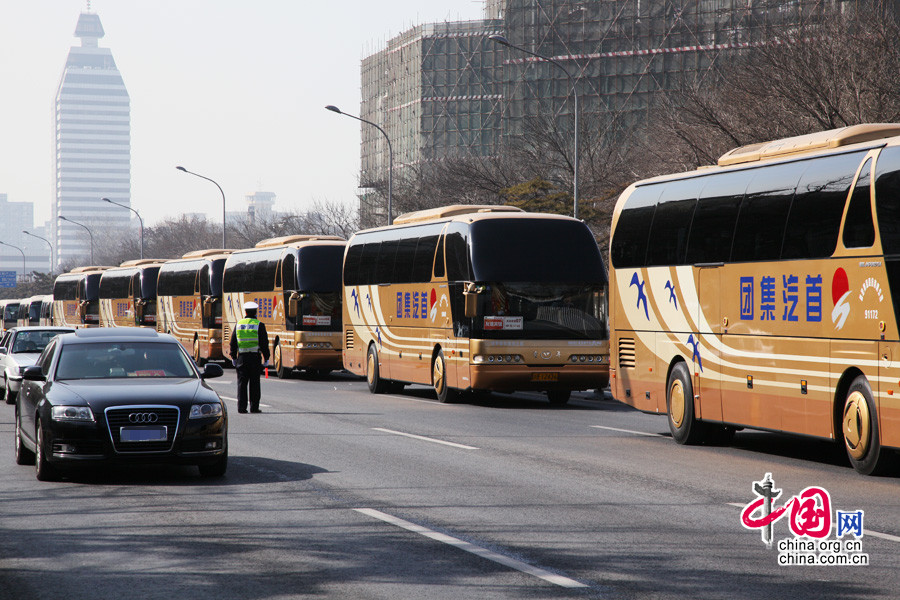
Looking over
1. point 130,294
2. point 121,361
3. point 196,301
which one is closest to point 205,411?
point 121,361

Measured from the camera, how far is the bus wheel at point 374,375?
91.0ft

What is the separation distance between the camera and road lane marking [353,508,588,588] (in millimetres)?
7301

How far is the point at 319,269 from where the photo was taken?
1299 inches

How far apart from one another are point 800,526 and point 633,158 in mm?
43727

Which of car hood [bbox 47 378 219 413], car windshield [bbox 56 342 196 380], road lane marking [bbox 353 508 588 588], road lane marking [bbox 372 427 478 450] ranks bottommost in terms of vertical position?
road lane marking [bbox 372 427 478 450]

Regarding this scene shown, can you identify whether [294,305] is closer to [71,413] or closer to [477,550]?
[71,413]

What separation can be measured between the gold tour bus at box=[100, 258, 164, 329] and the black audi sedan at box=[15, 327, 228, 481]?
38.5m

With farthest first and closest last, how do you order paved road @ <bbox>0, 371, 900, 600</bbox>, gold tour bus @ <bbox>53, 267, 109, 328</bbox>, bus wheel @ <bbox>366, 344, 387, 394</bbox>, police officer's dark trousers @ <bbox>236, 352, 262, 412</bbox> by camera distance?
gold tour bus @ <bbox>53, 267, 109, 328</bbox>
bus wheel @ <bbox>366, 344, 387, 394</bbox>
police officer's dark trousers @ <bbox>236, 352, 262, 412</bbox>
paved road @ <bbox>0, 371, 900, 600</bbox>

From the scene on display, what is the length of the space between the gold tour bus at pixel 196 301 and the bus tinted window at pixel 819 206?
98.8 feet

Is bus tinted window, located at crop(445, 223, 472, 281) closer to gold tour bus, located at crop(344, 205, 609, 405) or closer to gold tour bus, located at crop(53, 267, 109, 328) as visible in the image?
gold tour bus, located at crop(344, 205, 609, 405)

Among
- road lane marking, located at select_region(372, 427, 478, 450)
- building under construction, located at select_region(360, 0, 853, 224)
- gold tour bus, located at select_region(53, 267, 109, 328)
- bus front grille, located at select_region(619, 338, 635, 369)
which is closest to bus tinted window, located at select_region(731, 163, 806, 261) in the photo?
bus front grille, located at select_region(619, 338, 635, 369)

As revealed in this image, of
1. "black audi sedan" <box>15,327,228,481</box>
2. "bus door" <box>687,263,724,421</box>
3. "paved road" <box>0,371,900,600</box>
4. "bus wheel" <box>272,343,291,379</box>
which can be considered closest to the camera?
"paved road" <box>0,371,900,600</box>

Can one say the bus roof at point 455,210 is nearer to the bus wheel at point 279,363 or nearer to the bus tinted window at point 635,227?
the bus tinted window at point 635,227

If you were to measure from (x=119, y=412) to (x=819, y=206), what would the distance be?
7.22 metres
